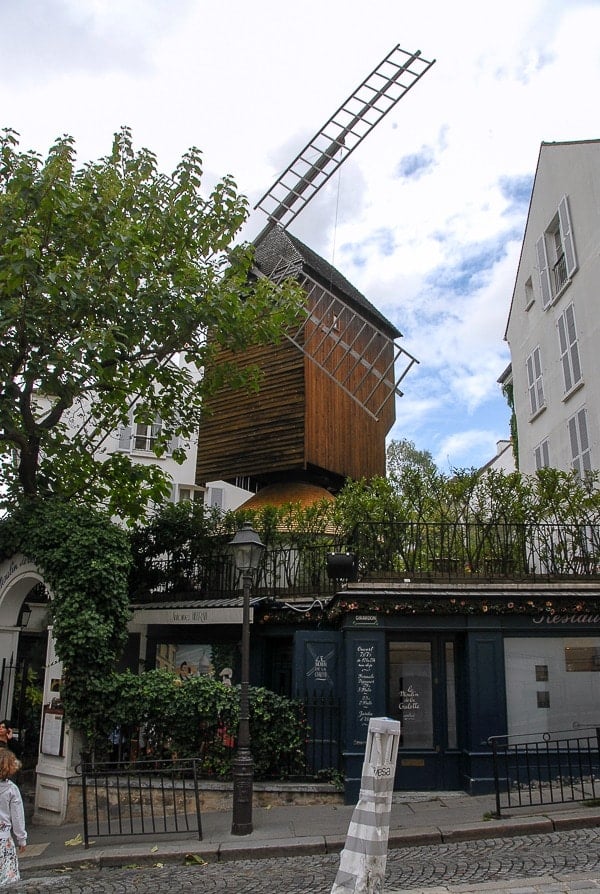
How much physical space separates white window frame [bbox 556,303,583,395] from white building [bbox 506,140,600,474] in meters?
0.03

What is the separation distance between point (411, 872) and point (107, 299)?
958cm

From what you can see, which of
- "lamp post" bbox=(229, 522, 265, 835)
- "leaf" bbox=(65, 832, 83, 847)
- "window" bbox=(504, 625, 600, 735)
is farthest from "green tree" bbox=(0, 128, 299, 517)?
"window" bbox=(504, 625, 600, 735)

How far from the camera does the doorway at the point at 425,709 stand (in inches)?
438

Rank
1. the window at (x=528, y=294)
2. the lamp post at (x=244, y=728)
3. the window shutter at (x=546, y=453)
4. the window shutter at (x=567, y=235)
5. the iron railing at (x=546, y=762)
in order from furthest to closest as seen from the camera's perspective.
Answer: the window at (x=528, y=294)
the window shutter at (x=546, y=453)
the window shutter at (x=567, y=235)
the iron railing at (x=546, y=762)
the lamp post at (x=244, y=728)

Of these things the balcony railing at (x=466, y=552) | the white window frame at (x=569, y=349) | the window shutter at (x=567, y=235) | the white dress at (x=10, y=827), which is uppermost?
the window shutter at (x=567, y=235)

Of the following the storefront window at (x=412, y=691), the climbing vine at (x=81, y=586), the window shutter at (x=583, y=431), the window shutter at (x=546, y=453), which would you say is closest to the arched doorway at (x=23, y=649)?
the climbing vine at (x=81, y=586)

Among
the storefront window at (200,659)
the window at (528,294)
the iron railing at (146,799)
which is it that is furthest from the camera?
the window at (528,294)

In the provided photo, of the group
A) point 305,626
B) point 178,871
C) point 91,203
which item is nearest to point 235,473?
point 305,626

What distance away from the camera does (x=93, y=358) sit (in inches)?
487

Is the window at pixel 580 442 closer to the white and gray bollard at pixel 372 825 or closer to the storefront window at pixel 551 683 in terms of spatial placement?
the storefront window at pixel 551 683

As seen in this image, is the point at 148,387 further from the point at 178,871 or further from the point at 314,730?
the point at 178,871

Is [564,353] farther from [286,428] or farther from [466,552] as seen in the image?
[466,552]

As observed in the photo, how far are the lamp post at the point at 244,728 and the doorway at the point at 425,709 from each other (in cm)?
264

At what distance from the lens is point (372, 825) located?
545 centimetres
